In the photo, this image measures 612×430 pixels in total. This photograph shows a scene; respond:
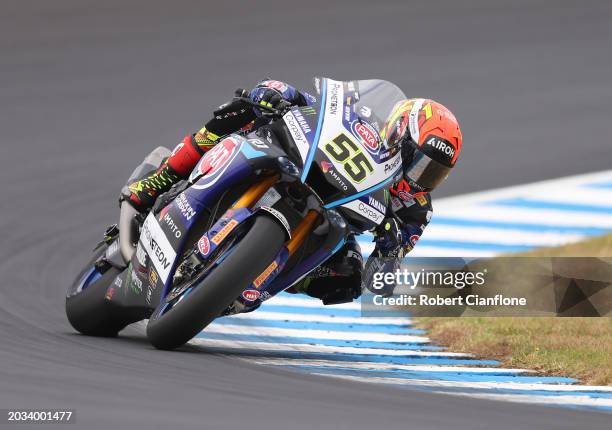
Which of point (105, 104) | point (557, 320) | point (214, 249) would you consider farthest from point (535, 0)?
point (214, 249)

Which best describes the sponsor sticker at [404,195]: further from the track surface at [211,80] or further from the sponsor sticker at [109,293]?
the track surface at [211,80]

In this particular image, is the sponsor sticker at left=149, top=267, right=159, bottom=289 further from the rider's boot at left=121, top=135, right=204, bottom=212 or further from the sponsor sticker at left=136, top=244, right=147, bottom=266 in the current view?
the rider's boot at left=121, top=135, right=204, bottom=212

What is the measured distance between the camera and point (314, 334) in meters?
9.18

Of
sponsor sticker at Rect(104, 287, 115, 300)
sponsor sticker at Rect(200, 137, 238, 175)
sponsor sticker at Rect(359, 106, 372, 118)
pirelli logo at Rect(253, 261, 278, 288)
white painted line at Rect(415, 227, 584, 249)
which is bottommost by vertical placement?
sponsor sticker at Rect(104, 287, 115, 300)

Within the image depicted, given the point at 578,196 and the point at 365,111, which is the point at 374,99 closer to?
the point at 365,111

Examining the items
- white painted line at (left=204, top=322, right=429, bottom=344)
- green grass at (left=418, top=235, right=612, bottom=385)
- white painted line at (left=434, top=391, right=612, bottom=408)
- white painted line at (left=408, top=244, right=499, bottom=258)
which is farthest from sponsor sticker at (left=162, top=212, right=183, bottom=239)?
white painted line at (left=408, top=244, right=499, bottom=258)

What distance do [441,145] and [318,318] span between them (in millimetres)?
2867

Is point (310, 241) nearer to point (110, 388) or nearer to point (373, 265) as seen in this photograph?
point (373, 265)

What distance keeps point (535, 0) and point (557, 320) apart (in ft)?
27.2

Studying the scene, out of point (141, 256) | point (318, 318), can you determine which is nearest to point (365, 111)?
point (141, 256)

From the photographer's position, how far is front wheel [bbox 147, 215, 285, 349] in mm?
6441

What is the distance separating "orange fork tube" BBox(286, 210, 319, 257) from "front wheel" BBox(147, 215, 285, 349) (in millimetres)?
284

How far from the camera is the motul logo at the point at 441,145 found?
712cm

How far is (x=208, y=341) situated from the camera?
828 centimetres
